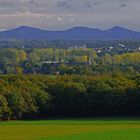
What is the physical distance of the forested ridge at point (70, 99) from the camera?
7888 cm

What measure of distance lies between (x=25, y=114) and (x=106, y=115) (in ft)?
39.5

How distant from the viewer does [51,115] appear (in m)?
81.2

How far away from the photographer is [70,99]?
8175 centimetres

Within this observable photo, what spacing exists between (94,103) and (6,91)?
523 inches

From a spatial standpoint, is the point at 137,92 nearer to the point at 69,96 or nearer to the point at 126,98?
the point at 126,98

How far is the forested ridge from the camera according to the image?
78.9m
